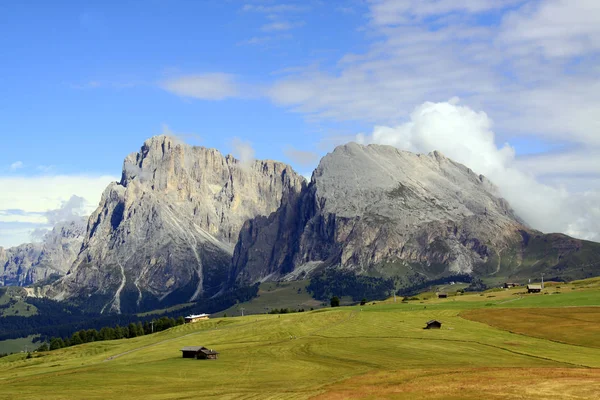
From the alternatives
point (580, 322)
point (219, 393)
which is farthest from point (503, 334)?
point (219, 393)

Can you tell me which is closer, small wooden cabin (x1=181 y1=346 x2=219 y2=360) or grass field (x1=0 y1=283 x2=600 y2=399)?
grass field (x1=0 y1=283 x2=600 y2=399)

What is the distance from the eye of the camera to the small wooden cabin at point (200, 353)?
173 metres

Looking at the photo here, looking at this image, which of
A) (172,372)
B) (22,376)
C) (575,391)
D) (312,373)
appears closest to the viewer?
(575,391)

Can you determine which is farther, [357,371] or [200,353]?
[200,353]

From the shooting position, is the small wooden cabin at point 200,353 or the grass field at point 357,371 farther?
the small wooden cabin at point 200,353

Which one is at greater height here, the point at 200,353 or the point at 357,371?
the point at 200,353

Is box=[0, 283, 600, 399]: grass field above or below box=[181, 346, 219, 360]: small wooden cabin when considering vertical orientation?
below

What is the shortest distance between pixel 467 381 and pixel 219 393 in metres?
42.4

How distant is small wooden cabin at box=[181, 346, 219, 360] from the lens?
6825 inches

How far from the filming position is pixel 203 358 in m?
175

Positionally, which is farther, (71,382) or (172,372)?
(172,372)

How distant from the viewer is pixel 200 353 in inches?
6914

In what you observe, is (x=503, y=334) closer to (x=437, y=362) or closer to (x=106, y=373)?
(x=437, y=362)

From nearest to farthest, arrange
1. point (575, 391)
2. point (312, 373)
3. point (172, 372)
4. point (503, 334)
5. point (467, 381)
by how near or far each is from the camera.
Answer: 1. point (575, 391)
2. point (467, 381)
3. point (312, 373)
4. point (172, 372)
5. point (503, 334)
